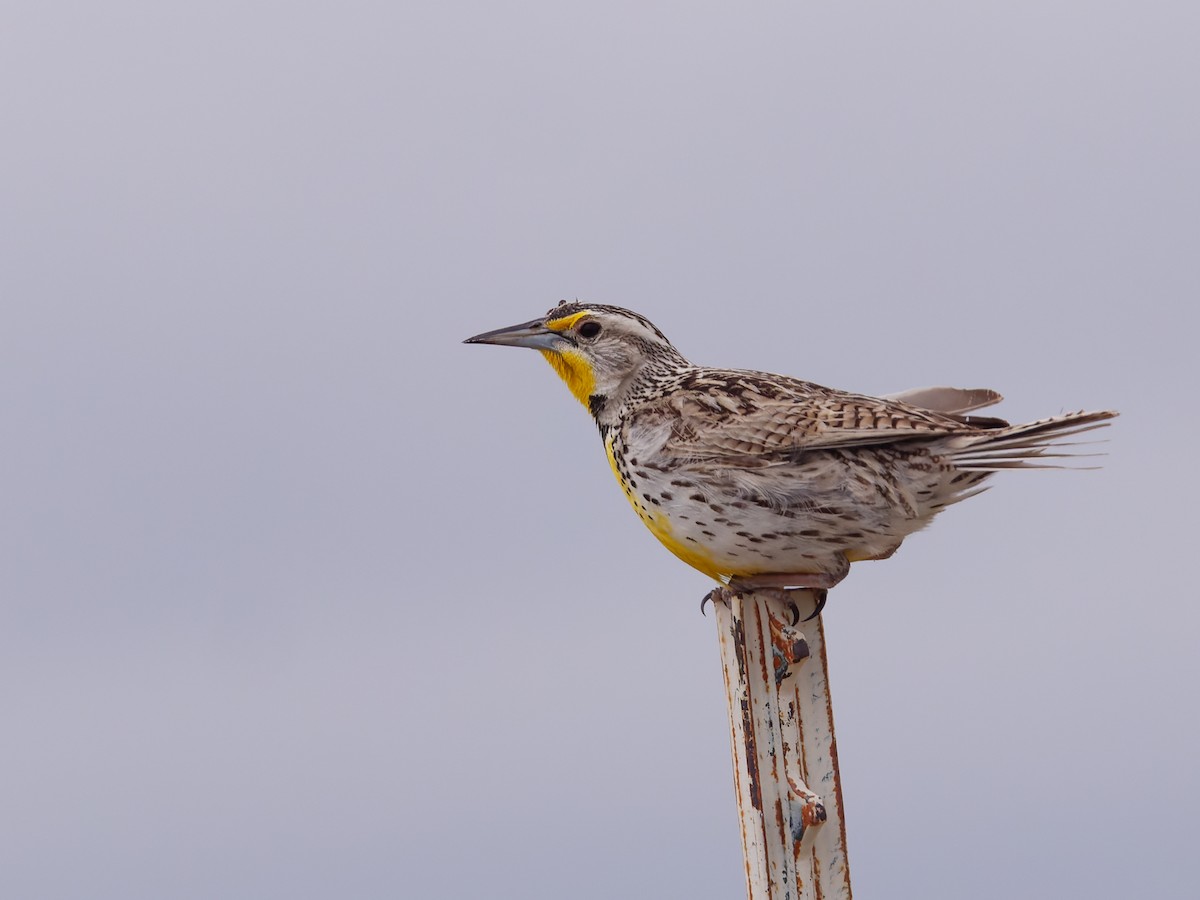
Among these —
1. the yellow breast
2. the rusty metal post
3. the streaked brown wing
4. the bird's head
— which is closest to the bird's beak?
the bird's head

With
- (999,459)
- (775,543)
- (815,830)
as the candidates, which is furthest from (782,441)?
(815,830)

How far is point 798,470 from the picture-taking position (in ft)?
21.3

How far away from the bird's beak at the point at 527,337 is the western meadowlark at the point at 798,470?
1.81ft

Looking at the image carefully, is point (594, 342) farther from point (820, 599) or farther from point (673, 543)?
point (820, 599)

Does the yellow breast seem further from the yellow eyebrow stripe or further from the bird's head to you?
the yellow eyebrow stripe

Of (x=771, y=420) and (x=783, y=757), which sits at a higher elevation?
(x=771, y=420)

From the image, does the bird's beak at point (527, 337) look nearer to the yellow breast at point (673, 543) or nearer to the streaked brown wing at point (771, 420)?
the streaked brown wing at point (771, 420)

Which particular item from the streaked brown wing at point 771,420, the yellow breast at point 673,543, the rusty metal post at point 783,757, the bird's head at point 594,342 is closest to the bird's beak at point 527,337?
the bird's head at point 594,342

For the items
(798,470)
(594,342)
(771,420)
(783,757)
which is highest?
(594,342)

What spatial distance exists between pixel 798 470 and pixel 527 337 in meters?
1.39

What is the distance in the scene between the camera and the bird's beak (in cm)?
722

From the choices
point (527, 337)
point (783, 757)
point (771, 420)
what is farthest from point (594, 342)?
point (783, 757)

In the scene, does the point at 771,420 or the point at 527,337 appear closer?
the point at 771,420

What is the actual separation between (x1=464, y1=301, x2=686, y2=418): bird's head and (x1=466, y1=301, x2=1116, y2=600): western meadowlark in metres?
0.31
